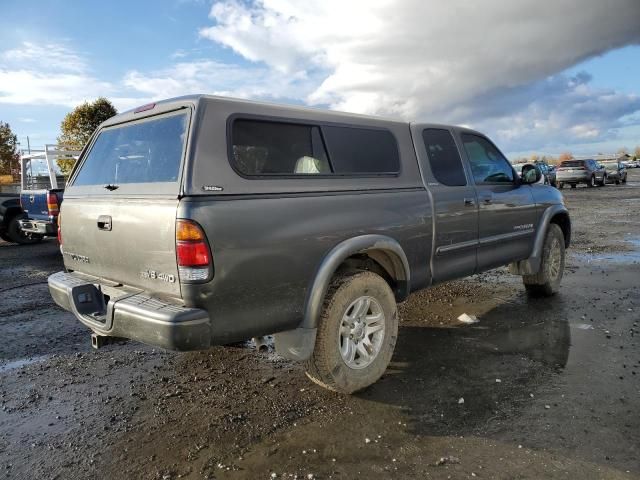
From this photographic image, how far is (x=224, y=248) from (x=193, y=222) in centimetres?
22

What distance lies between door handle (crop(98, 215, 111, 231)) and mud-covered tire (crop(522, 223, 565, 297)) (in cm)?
469

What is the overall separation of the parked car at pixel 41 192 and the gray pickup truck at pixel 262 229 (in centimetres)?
580

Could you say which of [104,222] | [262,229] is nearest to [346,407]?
[262,229]

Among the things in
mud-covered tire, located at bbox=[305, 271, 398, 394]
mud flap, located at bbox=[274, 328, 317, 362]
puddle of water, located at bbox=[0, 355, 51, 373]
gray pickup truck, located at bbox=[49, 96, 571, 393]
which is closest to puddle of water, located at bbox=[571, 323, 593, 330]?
gray pickup truck, located at bbox=[49, 96, 571, 393]

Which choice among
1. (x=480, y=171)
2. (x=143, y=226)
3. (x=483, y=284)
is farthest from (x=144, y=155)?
(x=483, y=284)

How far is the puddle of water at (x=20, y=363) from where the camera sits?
4.04m

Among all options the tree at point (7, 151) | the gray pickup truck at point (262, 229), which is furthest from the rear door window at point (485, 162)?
the tree at point (7, 151)

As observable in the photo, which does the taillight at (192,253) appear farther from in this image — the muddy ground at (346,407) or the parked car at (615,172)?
the parked car at (615,172)

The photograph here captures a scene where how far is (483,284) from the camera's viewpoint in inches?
258

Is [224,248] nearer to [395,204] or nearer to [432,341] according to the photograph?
[395,204]

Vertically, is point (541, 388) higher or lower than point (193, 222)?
lower

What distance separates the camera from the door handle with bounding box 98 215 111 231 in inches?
122

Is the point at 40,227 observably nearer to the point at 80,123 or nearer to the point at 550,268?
the point at 550,268

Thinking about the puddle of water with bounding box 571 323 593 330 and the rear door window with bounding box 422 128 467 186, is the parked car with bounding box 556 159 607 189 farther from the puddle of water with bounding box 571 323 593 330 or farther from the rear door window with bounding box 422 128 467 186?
the rear door window with bounding box 422 128 467 186
